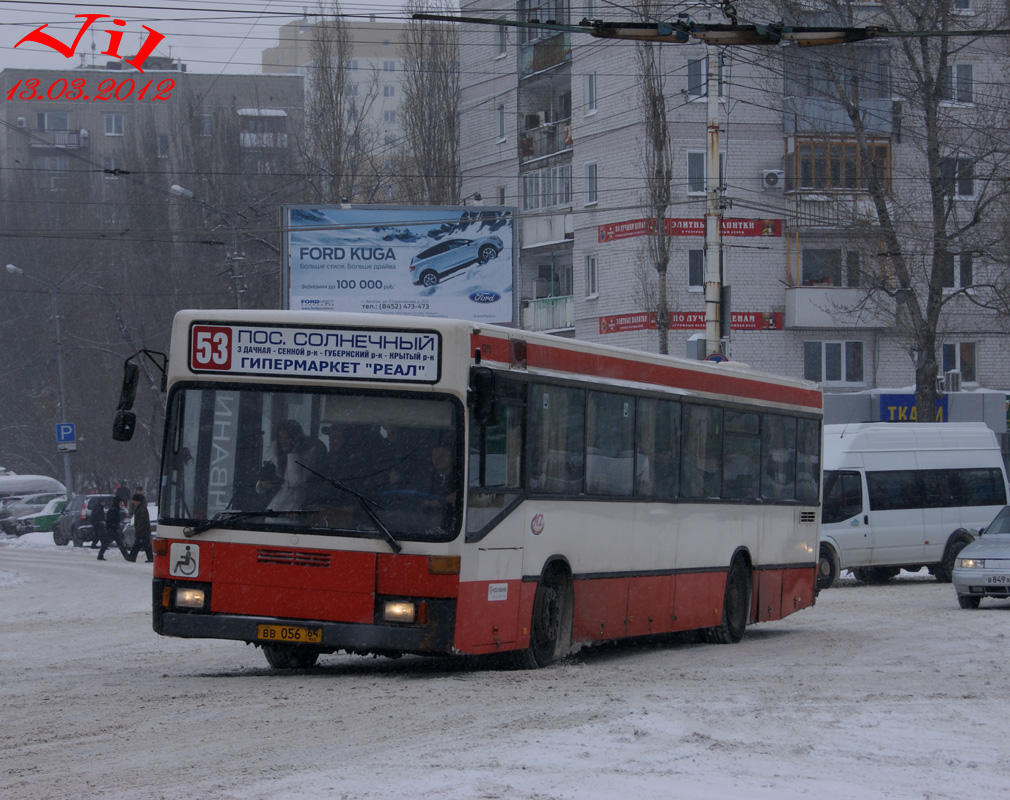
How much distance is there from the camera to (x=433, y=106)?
54.7 metres

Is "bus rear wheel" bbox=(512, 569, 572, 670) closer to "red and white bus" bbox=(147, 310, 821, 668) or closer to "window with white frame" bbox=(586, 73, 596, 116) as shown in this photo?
"red and white bus" bbox=(147, 310, 821, 668)

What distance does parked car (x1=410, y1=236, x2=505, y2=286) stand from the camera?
111ft

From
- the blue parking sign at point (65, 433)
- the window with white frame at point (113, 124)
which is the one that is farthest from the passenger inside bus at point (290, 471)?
the window with white frame at point (113, 124)

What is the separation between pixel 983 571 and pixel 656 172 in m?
25.4

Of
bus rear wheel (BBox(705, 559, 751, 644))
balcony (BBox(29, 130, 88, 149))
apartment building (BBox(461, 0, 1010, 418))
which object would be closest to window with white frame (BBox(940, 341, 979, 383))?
apartment building (BBox(461, 0, 1010, 418))

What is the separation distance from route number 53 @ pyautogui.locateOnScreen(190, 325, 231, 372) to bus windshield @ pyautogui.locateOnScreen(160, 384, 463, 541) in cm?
19

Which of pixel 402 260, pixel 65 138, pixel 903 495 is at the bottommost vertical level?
pixel 903 495

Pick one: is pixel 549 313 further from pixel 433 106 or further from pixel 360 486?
pixel 360 486

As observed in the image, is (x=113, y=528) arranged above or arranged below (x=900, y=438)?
below

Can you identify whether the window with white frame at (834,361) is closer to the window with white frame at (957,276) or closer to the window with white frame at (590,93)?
the window with white frame at (957,276)

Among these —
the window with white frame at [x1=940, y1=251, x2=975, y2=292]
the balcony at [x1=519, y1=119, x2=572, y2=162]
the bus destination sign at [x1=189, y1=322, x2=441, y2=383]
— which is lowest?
the bus destination sign at [x1=189, y1=322, x2=441, y2=383]

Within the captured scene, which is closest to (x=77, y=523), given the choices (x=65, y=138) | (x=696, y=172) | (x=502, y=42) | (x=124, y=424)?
(x=696, y=172)

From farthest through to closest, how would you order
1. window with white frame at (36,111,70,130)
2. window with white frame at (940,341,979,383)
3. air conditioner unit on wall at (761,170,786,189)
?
window with white frame at (36,111,70,130), window with white frame at (940,341,979,383), air conditioner unit on wall at (761,170,786,189)

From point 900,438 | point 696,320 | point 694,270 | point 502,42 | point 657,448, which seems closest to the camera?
point 657,448
